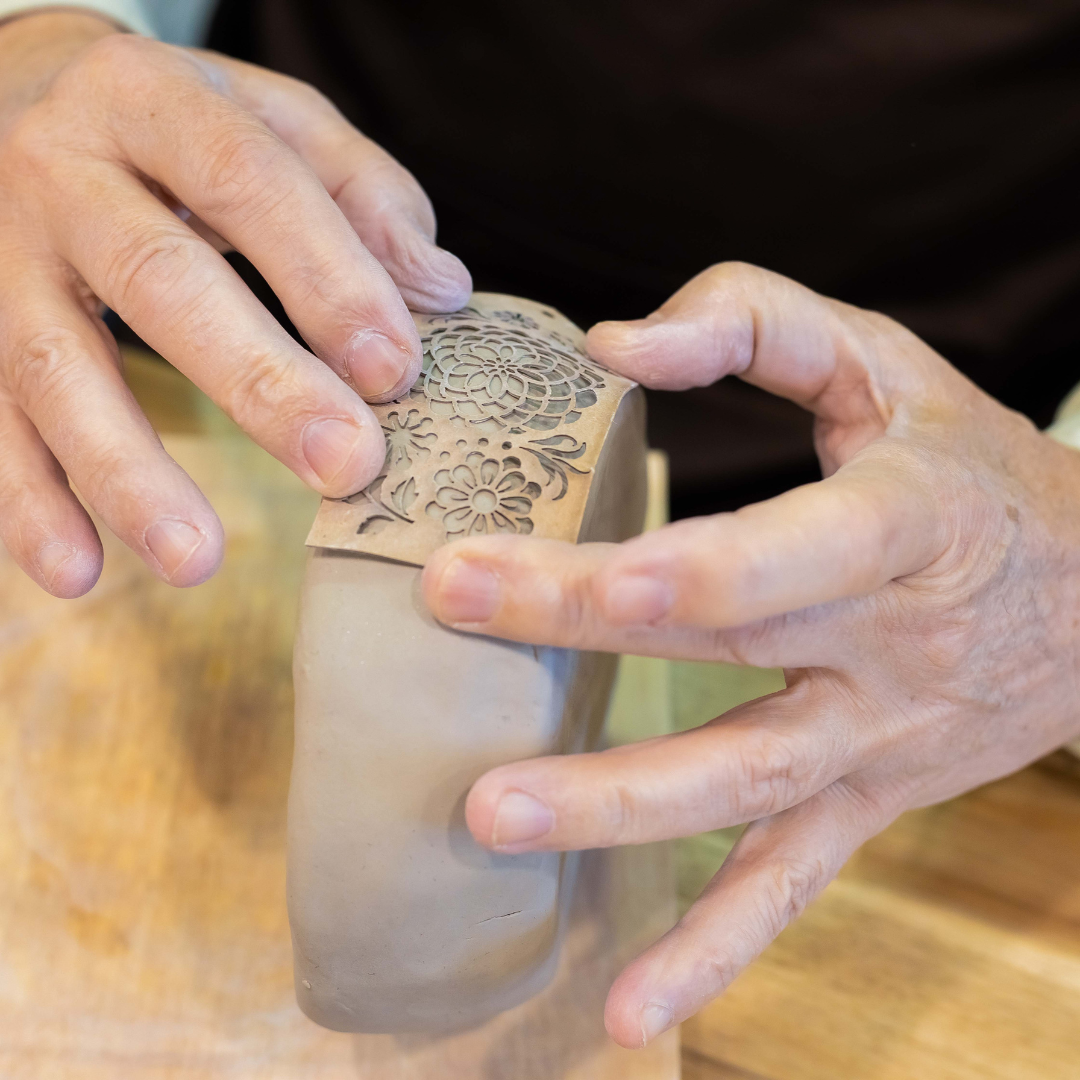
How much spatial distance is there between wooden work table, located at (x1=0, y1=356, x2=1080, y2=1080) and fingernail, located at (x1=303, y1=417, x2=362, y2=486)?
16.5 inches

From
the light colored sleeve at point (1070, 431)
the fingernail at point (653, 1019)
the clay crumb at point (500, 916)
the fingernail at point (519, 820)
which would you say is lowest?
the clay crumb at point (500, 916)

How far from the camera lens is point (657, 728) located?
3.07 feet

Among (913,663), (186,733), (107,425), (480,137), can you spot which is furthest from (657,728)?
(480,137)

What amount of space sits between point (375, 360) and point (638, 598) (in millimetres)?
254

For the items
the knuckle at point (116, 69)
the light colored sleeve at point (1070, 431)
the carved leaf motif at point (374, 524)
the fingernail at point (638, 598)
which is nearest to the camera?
the fingernail at point (638, 598)

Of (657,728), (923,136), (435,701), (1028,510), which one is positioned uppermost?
(923,136)

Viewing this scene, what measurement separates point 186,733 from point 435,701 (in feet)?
1.45

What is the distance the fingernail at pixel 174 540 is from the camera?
598mm

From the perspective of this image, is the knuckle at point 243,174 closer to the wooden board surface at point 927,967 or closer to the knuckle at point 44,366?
the knuckle at point 44,366

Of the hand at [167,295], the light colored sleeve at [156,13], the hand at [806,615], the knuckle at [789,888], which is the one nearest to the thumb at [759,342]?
the hand at [806,615]

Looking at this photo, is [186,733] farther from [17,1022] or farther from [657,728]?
[657,728]

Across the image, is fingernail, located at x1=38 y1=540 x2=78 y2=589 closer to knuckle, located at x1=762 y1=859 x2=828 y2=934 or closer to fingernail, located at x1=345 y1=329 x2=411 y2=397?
fingernail, located at x1=345 y1=329 x2=411 y2=397

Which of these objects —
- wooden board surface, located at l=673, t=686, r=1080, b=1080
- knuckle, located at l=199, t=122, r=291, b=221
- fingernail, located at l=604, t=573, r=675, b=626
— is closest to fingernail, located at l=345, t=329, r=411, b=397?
knuckle, located at l=199, t=122, r=291, b=221

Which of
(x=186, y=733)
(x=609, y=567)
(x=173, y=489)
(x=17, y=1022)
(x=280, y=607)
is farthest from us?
(x=280, y=607)
